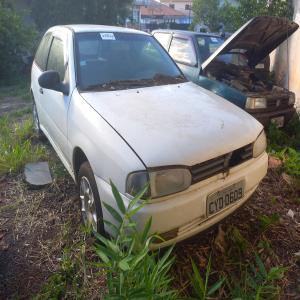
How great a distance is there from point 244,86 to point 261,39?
86 centimetres

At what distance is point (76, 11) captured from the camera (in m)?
16.1

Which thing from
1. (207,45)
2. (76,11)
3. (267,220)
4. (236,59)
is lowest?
(267,220)

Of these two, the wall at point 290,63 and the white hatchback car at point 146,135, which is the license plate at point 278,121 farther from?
the white hatchback car at point 146,135

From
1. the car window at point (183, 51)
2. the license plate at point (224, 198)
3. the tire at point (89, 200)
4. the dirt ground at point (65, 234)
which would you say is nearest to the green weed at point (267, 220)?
the dirt ground at point (65, 234)

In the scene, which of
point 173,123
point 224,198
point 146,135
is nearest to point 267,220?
point 224,198

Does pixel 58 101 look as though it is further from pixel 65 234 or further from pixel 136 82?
pixel 65 234

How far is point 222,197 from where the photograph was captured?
232 centimetres

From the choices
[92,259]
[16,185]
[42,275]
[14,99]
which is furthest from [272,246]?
[14,99]

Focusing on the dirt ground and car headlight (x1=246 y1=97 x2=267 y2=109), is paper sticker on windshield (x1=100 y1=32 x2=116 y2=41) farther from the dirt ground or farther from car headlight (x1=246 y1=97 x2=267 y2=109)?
car headlight (x1=246 y1=97 x2=267 y2=109)

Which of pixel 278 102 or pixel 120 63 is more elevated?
pixel 120 63

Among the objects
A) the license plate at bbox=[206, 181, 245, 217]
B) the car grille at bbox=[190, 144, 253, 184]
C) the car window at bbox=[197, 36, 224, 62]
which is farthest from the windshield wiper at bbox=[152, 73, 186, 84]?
the car window at bbox=[197, 36, 224, 62]

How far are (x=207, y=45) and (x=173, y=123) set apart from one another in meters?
4.03

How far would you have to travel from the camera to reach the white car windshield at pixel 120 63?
10.1ft

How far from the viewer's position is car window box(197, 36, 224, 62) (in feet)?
19.2
